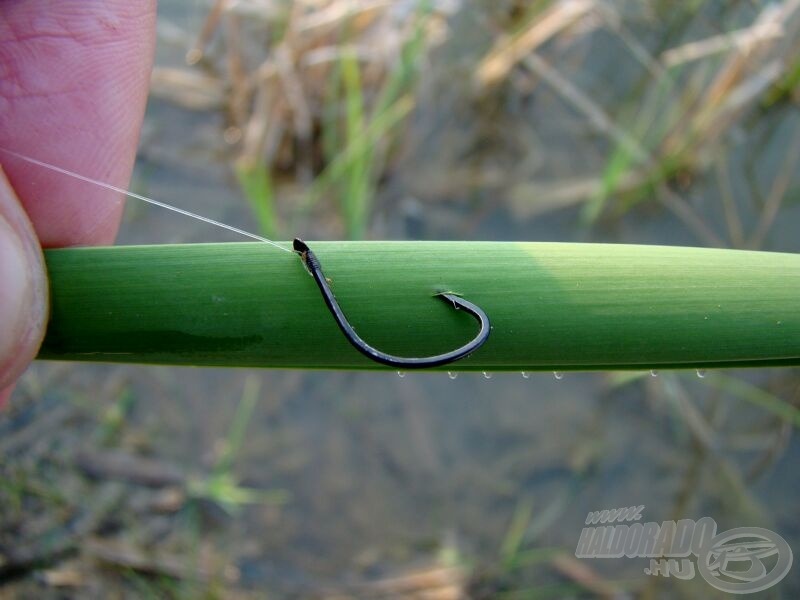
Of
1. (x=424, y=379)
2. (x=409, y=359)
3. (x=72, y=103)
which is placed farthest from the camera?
(x=424, y=379)

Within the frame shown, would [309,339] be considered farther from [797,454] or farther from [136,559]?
[797,454]

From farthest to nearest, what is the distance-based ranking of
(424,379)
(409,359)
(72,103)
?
(424,379), (72,103), (409,359)

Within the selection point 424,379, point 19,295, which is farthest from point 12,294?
point 424,379

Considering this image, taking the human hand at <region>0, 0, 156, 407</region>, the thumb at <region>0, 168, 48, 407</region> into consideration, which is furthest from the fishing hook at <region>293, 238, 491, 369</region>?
the human hand at <region>0, 0, 156, 407</region>

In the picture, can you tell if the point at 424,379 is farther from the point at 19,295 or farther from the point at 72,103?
the point at 19,295

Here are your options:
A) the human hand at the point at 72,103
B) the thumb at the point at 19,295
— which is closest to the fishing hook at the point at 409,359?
the thumb at the point at 19,295
